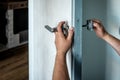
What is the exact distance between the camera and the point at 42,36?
1081mm

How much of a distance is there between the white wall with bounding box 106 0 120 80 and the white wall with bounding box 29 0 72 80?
0.26m

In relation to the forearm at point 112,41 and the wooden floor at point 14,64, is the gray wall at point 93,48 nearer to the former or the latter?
the forearm at point 112,41

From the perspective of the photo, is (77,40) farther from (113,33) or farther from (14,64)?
(14,64)

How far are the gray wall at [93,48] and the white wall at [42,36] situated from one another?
4.6 inches

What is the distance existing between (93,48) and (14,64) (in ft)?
7.51

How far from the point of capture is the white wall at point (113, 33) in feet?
3.13

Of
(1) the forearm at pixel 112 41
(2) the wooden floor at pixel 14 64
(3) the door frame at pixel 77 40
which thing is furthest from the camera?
(2) the wooden floor at pixel 14 64

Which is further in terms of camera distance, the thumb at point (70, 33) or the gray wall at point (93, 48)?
the gray wall at point (93, 48)

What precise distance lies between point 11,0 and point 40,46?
2319 mm

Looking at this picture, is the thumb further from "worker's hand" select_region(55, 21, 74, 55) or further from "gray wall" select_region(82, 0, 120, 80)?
"gray wall" select_region(82, 0, 120, 80)

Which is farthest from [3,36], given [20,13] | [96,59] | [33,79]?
[96,59]

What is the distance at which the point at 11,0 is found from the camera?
323cm

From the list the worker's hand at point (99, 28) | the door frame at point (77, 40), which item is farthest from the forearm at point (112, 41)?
the door frame at point (77, 40)

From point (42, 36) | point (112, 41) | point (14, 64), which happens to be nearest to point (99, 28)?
point (112, 41)
